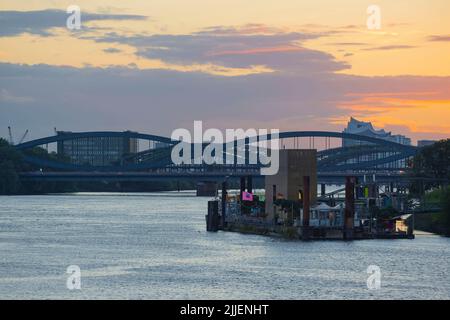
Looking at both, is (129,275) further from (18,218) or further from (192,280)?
(18,218)

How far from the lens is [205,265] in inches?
2251

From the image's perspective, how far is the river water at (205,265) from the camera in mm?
46625

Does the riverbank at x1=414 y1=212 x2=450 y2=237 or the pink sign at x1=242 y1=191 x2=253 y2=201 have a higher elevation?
the pink sign at x1=242 y1=191 x2=253 y2=201

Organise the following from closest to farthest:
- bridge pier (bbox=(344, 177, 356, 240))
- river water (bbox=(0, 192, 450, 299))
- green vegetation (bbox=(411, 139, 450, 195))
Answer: river water (bbox=(0, 192, 450, 299))
bridge pier (bbox=(344, 177, 356, 240))
green vegetation (bbox=(411, 139, 450, 195))

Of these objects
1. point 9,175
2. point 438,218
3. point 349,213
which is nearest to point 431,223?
point 438,218

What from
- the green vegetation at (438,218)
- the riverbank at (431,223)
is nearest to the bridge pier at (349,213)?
the green vegetation at (438,218)

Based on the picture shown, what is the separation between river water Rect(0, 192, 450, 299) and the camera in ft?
153

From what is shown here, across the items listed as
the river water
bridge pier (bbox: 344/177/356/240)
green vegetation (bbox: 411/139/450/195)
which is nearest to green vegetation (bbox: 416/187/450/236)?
the river water

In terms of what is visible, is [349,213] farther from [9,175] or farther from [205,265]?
[9,175]

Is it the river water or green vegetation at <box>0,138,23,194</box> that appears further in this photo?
green vegetation at <box>0,138,23,194</box>

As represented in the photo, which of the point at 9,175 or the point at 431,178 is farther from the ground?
the point at 9,175

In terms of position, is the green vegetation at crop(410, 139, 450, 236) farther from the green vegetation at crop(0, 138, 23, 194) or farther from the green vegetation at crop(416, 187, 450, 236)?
the green vegetation at crop(0, 138, 23, 194)
